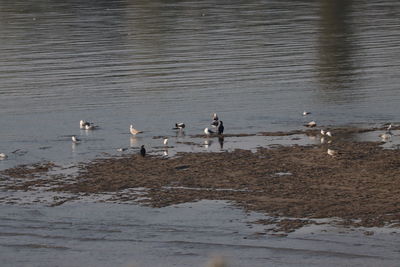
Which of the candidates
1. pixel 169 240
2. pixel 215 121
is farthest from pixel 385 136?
pixel 169 240

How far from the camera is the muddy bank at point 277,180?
2227 centimetres

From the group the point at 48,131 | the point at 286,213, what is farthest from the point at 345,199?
the point at 48,131

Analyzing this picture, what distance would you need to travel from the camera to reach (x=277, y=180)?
24891 millimetres

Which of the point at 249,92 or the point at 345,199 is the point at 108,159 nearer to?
the point at 345,199

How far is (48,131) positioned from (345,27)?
120 feet

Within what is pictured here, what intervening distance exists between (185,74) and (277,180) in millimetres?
21340

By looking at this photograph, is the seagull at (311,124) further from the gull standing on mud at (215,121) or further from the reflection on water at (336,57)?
the reflection on water at (336,57)

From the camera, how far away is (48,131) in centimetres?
3297

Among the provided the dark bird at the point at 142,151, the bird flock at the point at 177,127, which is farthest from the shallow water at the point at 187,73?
the dark bird at the point at 142,151

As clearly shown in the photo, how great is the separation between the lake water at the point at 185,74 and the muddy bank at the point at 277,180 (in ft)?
8.87

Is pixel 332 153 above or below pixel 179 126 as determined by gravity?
below

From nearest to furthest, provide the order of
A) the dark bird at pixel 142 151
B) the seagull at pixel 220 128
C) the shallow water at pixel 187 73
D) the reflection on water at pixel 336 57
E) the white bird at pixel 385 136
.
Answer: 1. the dark bird at pixel 142 151
2. the white bird at pixel 385 136
3. the seagull at pixel 220 128
4. the shallow water at pixel 187 73
5. the reflection on water at pixel 336 57

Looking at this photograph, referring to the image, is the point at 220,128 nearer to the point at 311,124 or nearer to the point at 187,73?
the point at 311,124

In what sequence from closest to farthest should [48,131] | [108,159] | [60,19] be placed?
[108,159] < [48,131] < [60,19]
